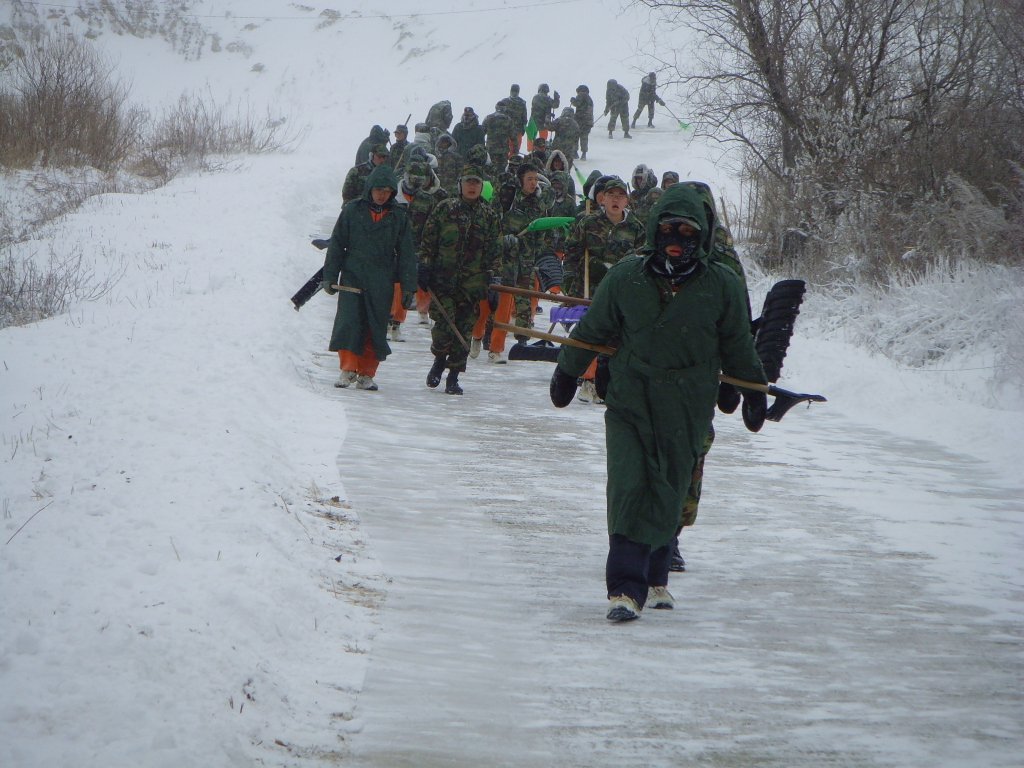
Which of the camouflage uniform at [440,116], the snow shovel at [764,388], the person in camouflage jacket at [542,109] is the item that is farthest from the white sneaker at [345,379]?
the person in camouflage jacket at [542,109]

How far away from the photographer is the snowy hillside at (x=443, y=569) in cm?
364

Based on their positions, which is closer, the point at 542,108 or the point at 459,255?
the point at 459,255

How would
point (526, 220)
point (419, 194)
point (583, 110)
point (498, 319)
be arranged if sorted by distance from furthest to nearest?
point (583, 110) < point (419, 194) < point (526, 220) < point (498, 319)

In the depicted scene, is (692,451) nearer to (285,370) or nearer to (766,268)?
(285,370)

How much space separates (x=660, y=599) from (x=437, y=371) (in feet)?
17.5

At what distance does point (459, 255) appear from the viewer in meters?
10.2

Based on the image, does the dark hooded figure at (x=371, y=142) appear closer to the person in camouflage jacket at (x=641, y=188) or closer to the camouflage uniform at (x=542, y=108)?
the person in camouflage jacket at (x=641, y=188)

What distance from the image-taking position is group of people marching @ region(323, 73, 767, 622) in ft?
15.7

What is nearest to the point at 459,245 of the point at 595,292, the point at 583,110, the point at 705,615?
the point at 595,292

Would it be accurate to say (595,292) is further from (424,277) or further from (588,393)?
(588,393)

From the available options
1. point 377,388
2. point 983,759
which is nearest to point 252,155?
point 377,388

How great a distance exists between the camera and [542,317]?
15.7 meters

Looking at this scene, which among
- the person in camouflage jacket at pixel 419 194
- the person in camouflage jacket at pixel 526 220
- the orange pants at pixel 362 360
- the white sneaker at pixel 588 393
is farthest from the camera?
the person in camouflage jacket at pixel 419 194

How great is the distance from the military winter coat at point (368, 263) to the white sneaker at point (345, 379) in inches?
10.0
